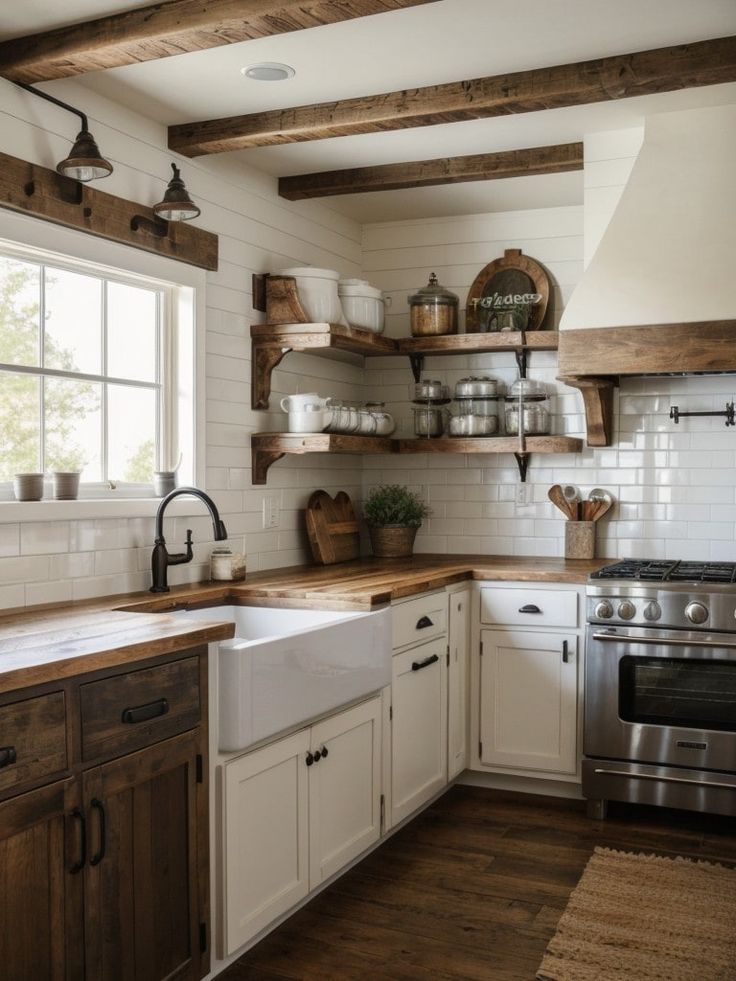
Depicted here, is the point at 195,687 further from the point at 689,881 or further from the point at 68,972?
the point at 689,881

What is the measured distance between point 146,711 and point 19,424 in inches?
45.9

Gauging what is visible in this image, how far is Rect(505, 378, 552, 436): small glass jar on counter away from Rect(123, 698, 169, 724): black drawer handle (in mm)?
2542

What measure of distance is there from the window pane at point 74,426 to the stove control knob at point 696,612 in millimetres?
2168

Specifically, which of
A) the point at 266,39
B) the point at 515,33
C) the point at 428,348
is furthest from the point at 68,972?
the point at 428,348

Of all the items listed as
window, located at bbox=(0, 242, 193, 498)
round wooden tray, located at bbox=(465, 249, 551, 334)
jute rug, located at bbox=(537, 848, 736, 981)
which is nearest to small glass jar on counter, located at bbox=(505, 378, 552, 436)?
round wooden tray, located at bbox=(465, 249, 551, 334)

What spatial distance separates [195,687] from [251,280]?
6.98 ft

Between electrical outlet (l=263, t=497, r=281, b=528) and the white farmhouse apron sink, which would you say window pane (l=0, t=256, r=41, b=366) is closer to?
the white farmhouse apron sink

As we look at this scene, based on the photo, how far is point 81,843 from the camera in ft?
6.89

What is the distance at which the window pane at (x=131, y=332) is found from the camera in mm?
3449

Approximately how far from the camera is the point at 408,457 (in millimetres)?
5078

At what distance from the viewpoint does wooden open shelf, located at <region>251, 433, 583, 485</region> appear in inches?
159

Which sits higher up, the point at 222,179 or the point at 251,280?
the point at 222,179

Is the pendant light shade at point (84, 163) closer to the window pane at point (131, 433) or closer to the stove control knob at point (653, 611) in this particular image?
the window pane at point (131, 433)

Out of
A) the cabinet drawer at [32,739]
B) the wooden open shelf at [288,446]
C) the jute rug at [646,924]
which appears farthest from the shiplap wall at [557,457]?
the cabinet drawer at [32,739]
